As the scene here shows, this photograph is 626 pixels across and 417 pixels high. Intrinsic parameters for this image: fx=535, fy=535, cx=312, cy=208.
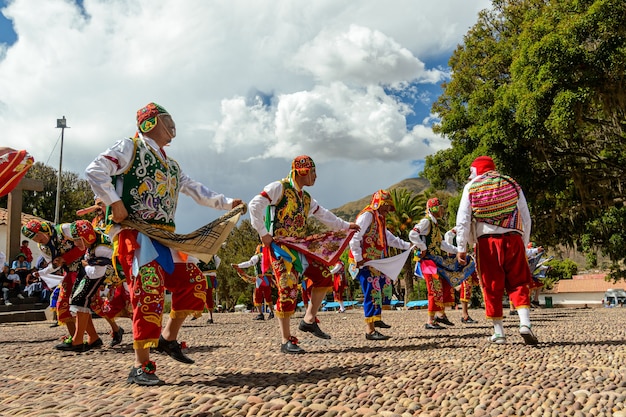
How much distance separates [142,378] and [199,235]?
3.51 feet

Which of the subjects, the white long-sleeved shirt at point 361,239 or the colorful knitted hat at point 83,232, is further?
the white long-sleeved shirt at point 361,239

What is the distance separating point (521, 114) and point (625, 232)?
768 cm

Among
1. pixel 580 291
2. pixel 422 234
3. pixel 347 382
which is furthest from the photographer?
pixel 580 291

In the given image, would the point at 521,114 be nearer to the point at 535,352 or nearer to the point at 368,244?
the point at 368,244

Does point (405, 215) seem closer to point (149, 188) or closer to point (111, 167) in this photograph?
point (149, 188)

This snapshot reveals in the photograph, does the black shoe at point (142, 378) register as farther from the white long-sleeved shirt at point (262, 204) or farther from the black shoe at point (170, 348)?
the white long-sleeved shirt at point (262, 204)

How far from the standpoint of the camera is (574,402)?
2.86 metres

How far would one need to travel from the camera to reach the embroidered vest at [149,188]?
12.5 feet

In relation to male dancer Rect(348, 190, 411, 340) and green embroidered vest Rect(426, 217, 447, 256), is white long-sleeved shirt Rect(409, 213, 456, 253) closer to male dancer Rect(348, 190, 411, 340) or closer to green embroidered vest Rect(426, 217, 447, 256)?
green embroidered vest Rect(426, 217, 447, 256)

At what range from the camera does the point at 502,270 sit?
550 cm

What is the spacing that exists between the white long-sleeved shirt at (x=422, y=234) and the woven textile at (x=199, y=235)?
4.29 metres

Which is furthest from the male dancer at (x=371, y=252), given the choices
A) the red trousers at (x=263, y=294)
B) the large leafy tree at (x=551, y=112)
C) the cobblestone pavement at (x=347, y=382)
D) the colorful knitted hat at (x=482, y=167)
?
the large leafy tree at (x=551, y=112)

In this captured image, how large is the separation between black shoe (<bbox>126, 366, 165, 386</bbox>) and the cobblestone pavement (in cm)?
10

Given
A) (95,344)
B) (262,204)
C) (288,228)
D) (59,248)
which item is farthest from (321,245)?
(59,248)
